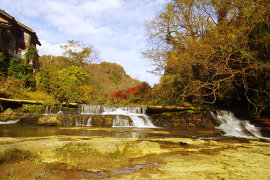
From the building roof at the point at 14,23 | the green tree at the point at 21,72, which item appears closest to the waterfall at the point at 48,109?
the green tree at the point at 21,72

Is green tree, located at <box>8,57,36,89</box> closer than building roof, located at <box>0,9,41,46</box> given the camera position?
Yes

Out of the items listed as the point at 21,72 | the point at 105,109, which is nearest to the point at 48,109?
the point at 105,109

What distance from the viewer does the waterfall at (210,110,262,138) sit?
9508 millimetres

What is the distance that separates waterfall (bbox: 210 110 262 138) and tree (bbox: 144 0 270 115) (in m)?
0.99

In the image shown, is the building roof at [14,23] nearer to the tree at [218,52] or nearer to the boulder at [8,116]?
the boulder at [8,116]

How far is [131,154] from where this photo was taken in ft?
12.7

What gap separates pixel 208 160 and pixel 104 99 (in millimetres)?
20137

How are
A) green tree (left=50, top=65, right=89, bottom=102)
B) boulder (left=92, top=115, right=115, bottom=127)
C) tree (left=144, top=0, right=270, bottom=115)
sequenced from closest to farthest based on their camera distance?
tree (left=144, top=0, right=270, bottom=115), boulder (left=92, top=115, right=115, bottom=127), green tree (left=50, top=65, right=89, bottom=102)

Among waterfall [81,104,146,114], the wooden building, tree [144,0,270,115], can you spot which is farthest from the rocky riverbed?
the wooden building

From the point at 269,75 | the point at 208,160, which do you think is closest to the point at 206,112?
the point at 269,75

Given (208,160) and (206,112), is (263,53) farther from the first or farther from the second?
(208,160)

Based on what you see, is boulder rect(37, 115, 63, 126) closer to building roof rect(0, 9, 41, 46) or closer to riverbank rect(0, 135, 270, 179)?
riverbank rect(0, 135, 270, 179)

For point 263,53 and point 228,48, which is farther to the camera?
point 263,53

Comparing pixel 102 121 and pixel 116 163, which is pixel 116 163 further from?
pixel 102 121
